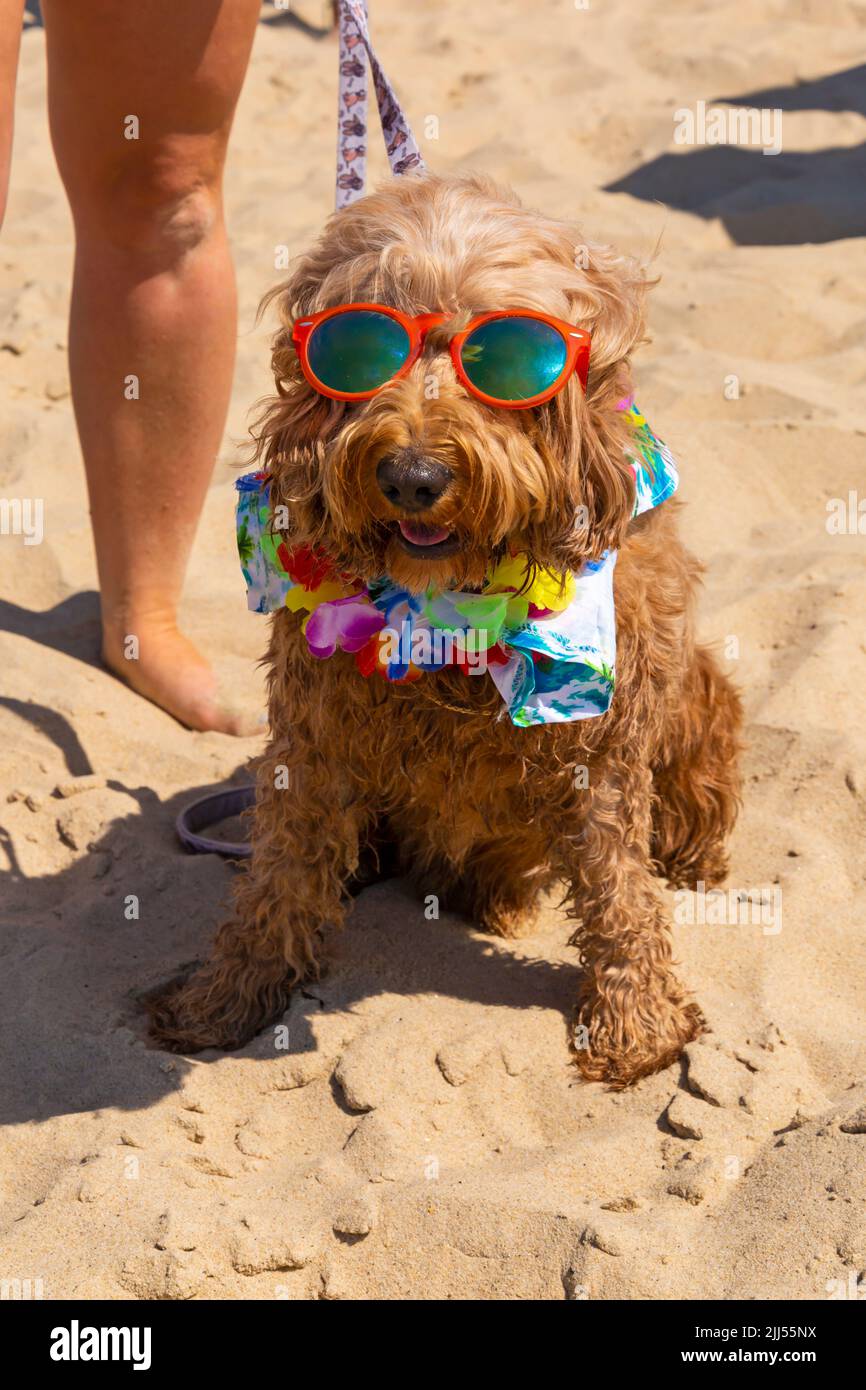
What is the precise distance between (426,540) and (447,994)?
1215 mm

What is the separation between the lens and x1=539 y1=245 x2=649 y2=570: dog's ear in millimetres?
2430

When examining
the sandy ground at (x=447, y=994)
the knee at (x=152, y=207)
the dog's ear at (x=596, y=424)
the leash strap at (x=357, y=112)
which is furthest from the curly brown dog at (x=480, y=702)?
the knee at (x=152, y=207)

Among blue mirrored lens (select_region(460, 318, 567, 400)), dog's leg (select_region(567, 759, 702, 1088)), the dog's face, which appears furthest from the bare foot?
blue mirrored lens (select_region(460, 318, 567, 400))

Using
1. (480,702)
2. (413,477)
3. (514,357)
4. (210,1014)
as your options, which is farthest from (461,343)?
(210,1014)

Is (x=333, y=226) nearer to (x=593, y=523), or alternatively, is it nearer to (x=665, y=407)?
(x=593, y=523)

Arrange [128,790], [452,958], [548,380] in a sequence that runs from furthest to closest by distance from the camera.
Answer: [128,790], [452,958], [548,380]

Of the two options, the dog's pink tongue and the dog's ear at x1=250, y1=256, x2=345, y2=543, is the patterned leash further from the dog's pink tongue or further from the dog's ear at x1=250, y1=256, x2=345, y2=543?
the dog's pink tongue

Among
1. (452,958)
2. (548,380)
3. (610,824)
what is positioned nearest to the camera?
(548,380)

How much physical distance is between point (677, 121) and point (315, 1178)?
7.15 meters

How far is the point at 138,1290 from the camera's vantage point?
2.39m

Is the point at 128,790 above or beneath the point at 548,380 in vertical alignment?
beneath

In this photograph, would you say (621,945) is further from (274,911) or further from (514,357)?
(514,357)

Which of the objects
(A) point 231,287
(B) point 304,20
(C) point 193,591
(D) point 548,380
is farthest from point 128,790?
(B) point 304,20

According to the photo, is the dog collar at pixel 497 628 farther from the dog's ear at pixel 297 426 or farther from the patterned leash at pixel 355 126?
the patterned leash at pixel 355 126
